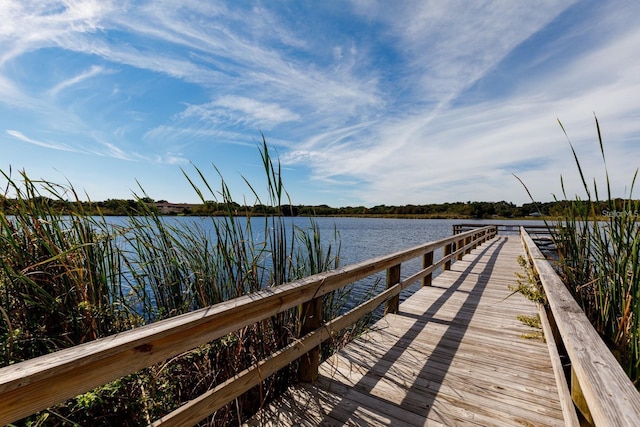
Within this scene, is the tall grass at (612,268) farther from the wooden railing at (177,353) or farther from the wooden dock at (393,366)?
the wooden railing at (177,353)

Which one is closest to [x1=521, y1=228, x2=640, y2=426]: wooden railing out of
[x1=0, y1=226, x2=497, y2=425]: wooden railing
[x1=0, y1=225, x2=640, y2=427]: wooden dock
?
[x1=0, y1=225, x2=640, y2=427]: wooden dock

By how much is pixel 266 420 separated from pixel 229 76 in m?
7.91

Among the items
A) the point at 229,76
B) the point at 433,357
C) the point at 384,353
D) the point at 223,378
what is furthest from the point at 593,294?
the point at 229,76

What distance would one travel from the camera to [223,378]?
6.61 feet

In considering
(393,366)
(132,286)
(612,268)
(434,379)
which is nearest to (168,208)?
(132,286)

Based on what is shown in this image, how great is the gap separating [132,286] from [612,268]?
3.32 m

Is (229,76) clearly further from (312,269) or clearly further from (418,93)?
(312,269)

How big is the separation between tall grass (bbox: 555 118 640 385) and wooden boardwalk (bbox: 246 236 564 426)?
766mm

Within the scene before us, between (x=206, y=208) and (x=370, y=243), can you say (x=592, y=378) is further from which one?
(x=370, y=243)

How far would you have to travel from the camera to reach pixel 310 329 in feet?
7.09

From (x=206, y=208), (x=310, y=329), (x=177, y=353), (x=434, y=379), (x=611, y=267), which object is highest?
(x=206, y=208)

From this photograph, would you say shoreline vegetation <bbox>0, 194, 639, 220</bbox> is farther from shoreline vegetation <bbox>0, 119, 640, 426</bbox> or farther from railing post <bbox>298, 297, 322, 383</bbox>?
railing post <bbox>298, 297, 322, 383</bbox>

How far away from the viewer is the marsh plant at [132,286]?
5.18ft

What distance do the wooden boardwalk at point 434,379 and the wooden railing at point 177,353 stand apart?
0.35 metres
